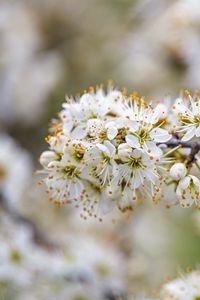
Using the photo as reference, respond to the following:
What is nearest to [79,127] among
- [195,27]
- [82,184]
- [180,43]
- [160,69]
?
[82,184]

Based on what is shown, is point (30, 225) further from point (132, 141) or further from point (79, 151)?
point (132, 141)

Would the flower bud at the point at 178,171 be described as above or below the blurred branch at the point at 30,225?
below

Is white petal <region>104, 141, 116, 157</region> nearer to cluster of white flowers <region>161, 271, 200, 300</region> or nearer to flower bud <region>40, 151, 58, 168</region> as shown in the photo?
flower bud <region>40, 151, 58, 168</region>

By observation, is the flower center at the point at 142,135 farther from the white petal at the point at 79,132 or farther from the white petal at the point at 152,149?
the white petal at the point at 79,132

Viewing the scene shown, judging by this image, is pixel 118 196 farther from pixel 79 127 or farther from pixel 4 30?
pixel 4 30

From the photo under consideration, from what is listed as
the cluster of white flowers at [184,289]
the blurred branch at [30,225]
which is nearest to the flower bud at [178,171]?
the cluster of white flowers at [184,289]
